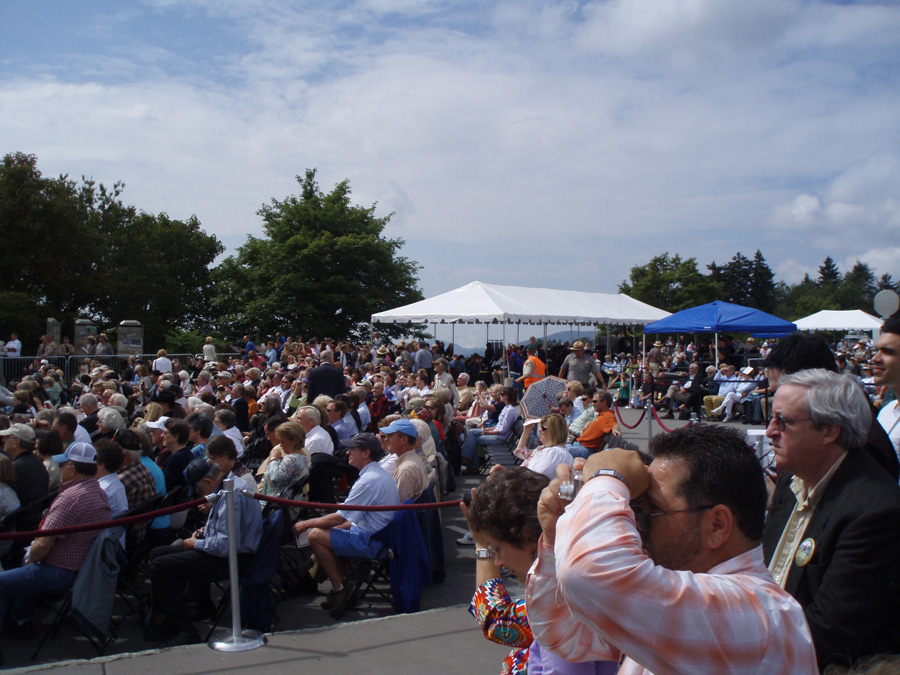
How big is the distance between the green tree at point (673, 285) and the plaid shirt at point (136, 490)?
63.9 meters

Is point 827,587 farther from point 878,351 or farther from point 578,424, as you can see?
point 578,424

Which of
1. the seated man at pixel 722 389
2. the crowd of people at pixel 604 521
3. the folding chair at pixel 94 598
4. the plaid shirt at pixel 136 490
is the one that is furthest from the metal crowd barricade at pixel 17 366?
the seated man at pixel 722 389

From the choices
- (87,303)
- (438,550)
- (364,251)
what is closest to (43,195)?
(87,303)

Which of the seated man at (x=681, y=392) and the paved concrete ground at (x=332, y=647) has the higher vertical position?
the seated man at (x=681, y=392)

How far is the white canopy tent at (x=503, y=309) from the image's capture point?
18.1 metres

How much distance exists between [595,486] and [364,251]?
3829 centimetres

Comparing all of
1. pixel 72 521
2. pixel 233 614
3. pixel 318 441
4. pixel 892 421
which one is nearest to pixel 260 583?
pixel 233 614

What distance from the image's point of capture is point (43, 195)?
3403 centimetres

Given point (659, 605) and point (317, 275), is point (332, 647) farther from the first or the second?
point (317, 275)

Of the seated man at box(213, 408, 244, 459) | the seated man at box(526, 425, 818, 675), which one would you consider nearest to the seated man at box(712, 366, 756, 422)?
the seated man at box(213, 408, 244, 459)

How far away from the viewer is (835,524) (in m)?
1.95

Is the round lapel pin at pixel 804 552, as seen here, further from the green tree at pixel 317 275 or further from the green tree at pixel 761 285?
the green tree at pixel 761 285

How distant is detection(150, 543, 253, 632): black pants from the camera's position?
4785 millimetres

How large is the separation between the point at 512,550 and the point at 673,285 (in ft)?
223
